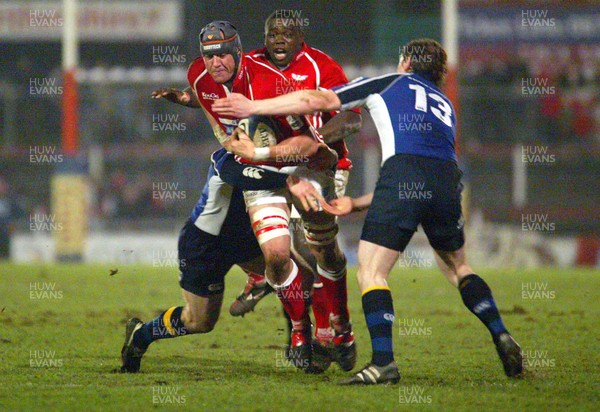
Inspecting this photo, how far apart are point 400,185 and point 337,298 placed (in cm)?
154

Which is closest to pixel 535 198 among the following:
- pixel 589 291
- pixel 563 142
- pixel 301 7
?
pixel 563 142

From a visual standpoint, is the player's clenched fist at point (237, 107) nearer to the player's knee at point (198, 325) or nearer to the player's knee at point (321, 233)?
the player's knee at point (321, 233)

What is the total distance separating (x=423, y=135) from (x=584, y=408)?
75.9 inches

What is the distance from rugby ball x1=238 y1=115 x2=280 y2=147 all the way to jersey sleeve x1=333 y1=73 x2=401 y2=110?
0.78 m

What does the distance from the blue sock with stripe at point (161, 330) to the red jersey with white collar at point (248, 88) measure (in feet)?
3.99

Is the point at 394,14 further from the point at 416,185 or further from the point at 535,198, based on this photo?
the point at 416,185

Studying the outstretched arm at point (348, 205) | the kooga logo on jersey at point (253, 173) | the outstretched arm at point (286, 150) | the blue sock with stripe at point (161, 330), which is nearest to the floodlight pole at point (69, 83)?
the blue sock with stripe at point (161, 330)

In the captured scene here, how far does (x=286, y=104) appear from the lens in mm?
6344

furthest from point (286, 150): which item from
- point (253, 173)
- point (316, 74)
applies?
point (316, 74)

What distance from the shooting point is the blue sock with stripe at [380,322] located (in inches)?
247

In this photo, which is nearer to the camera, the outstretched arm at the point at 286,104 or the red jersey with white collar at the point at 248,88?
the outstretched arm at the point at 286,104

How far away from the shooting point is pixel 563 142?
24.0 meters

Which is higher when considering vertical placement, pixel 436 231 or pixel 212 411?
pixel 436 231

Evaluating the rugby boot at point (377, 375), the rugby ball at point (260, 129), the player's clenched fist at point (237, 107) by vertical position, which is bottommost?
the rugby boot at point (377, 375)
